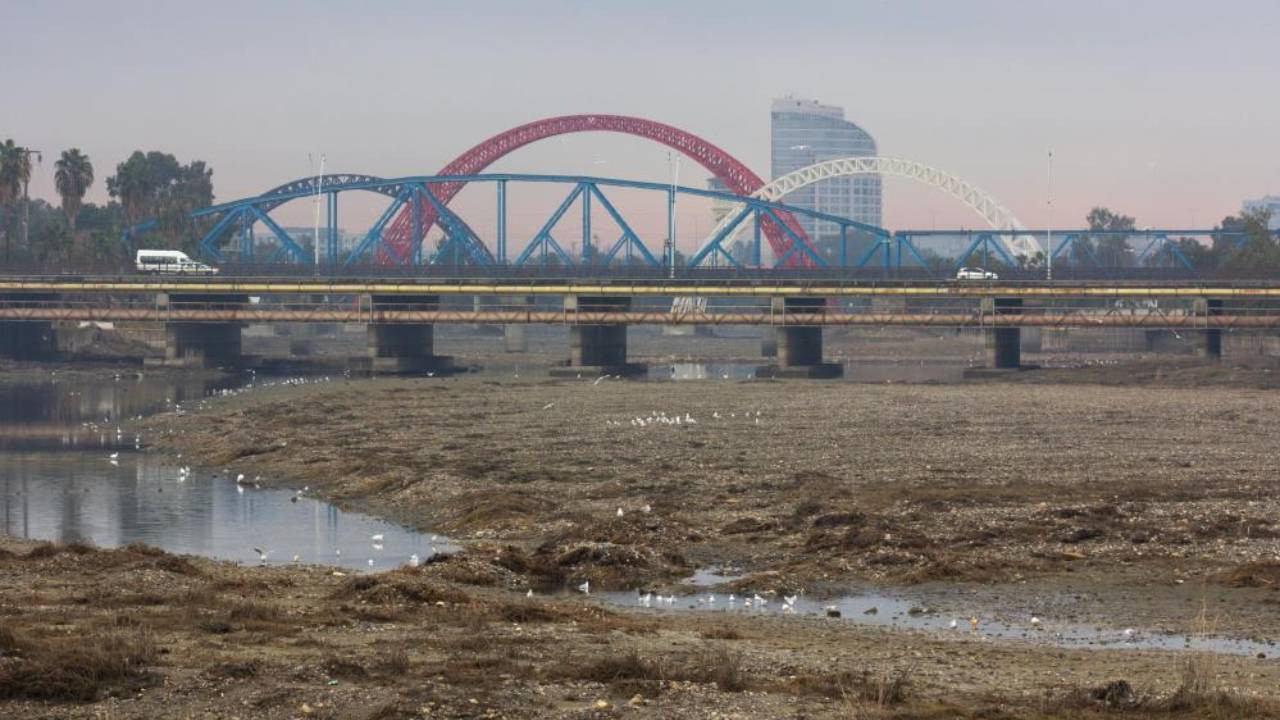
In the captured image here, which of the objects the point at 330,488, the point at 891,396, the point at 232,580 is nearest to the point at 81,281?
the point at 891,396

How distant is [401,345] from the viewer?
130125 millimetres

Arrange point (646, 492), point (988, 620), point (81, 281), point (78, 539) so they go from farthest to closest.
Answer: point (81, 281) → point (646, 492) → point (78, 539) → point (988, 620)

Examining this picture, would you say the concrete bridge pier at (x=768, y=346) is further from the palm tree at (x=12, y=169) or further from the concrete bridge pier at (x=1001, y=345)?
the palm tree at (x=12, y=169)

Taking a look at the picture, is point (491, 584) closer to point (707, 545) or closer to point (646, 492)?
point (707, 545)

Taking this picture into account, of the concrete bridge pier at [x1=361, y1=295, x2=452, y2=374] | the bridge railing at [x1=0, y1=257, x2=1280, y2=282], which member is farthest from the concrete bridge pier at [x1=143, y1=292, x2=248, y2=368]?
the concrete bridge pier at [x1=361, y1=295, x2=452, y2=374]

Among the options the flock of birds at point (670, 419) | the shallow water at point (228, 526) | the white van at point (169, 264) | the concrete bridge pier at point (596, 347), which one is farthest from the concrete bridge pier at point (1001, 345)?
the white van at point (169, 264)

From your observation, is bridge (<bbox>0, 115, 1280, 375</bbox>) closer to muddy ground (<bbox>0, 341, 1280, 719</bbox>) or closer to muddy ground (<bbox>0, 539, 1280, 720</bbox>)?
muddy ground (<bbox>0, 341, 1280, 719</bbox>)

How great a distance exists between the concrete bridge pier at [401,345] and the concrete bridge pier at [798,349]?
1009 inches

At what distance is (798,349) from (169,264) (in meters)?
64.6

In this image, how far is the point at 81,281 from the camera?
14125cm

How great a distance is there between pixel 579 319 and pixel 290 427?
51.3 m

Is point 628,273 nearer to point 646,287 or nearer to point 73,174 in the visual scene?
point 646,287

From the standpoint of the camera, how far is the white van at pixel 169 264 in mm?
149750

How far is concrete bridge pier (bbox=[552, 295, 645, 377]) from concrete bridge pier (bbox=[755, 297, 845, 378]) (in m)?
9.91
